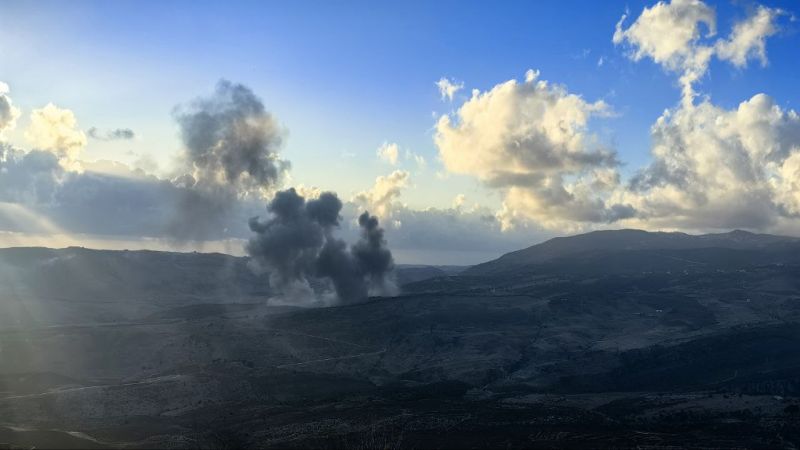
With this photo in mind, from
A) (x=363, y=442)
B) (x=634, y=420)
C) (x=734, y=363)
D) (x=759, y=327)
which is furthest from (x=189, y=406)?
(x=759, y=327)

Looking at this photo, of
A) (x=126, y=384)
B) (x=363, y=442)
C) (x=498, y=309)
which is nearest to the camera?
(x=363, y=442)

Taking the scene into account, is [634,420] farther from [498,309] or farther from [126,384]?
[498,309]

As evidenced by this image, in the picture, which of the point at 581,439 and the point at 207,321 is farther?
the point at 207,321

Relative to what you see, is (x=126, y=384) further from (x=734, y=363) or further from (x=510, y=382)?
(x=734, y=363)

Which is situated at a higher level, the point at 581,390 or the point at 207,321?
the point at 207,321

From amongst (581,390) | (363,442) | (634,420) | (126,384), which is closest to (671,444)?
(634,420)

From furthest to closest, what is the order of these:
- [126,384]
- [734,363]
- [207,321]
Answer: [207,321] < [734,363] < [126,384]
